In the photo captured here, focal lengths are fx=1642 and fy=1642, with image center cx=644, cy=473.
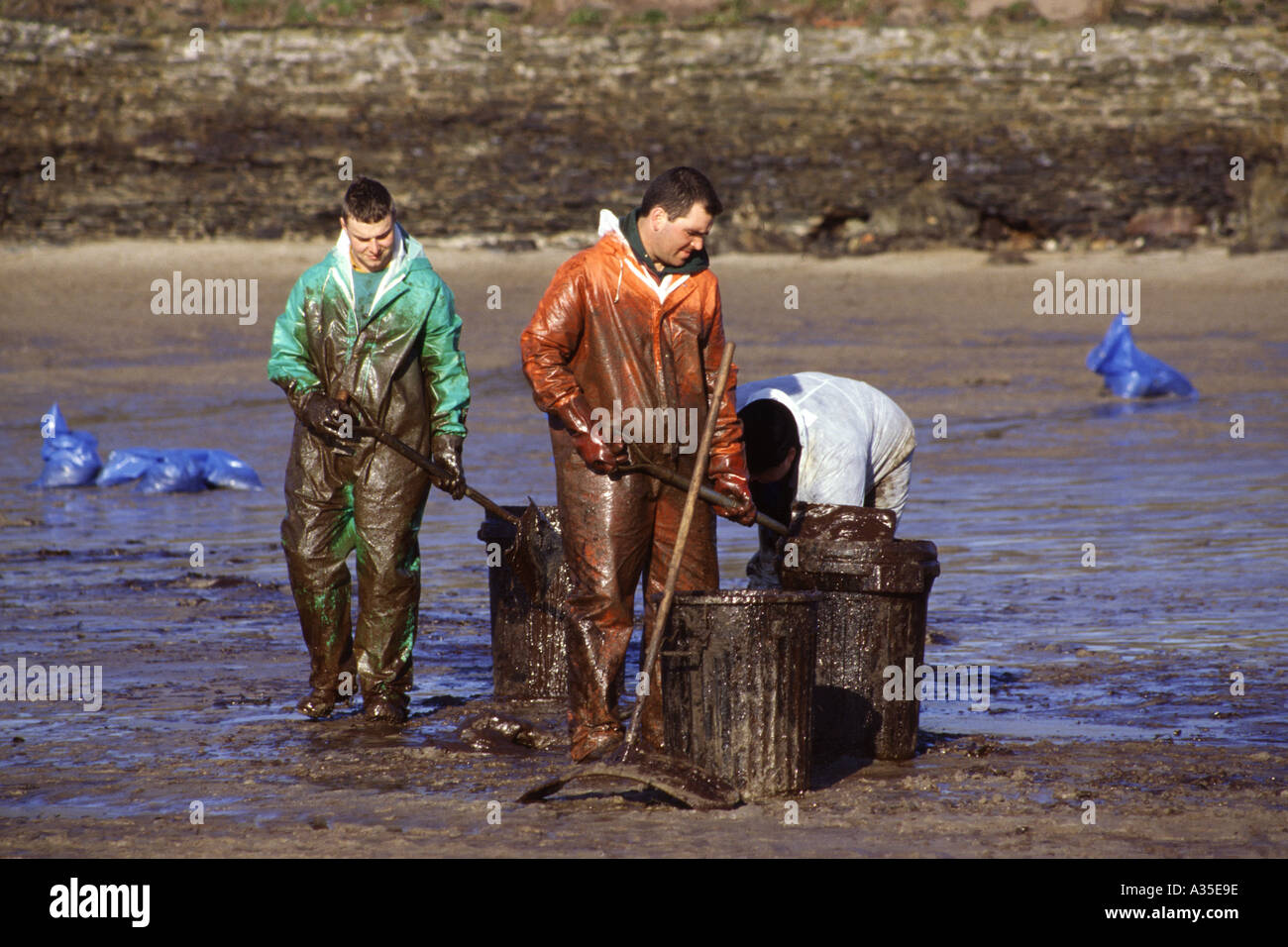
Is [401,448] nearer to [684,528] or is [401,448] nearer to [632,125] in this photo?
[684,528]

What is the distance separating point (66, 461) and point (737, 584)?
597 cm

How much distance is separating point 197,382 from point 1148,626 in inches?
450

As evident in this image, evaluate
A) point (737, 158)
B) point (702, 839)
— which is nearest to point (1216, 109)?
point (737, 158)

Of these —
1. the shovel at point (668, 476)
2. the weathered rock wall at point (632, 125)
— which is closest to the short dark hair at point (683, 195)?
the shovel at point (668, 476)

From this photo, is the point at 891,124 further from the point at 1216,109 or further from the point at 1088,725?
the point at 1088,725

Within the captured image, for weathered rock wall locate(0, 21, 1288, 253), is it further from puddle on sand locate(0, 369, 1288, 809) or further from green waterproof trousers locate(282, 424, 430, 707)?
green waterproof trousers locate(282, 424, 430, 707)

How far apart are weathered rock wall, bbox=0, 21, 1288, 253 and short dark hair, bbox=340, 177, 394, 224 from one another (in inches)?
717

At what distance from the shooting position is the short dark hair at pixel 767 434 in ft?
19.3

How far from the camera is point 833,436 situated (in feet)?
19.4

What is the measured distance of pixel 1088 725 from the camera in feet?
18.7

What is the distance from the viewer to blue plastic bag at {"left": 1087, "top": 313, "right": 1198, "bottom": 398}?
14711 millimetres

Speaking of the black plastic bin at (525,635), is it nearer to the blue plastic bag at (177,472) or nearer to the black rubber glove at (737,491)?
the black rubber glove at (737,491)

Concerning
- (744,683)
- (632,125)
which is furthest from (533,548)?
(632,125)

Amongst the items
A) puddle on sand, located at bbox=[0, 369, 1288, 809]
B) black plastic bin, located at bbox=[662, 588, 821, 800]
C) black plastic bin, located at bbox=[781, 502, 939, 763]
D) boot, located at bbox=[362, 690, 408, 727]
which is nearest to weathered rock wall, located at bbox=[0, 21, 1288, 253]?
puddle on sand, located at bbox=[0, 369, 1288, 809]
